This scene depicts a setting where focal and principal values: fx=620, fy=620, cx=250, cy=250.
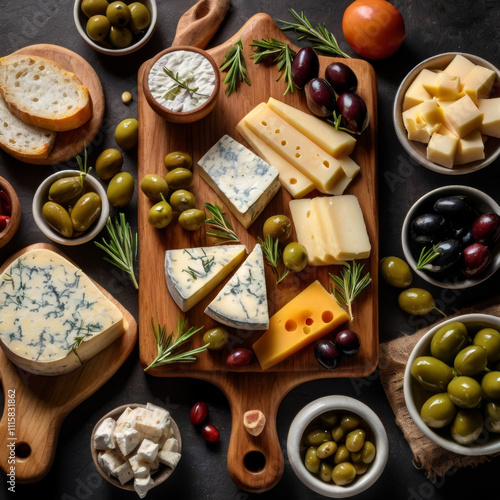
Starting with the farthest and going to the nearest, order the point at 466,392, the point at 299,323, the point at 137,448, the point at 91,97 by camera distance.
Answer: the point at 91,97 → the point at 299,323 → the point at 137,448 → the point at 466,392

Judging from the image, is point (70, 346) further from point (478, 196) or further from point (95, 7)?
point (478, 196)

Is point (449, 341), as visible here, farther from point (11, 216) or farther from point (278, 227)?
point (11, 216)

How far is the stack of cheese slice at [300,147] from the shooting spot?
2.35 meters

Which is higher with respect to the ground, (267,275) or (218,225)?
(218,225)

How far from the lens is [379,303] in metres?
2.46

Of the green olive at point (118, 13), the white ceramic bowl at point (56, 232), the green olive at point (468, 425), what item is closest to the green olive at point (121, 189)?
the white ceramic bowl at point (56, 232)

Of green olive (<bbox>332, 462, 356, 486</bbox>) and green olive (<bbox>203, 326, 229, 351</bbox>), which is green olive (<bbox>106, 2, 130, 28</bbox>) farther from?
green olive (<bbox>332, 462, 356, 486</bbox>)

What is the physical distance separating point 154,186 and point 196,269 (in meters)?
0.34

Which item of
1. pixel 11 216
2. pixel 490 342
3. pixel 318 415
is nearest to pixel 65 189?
pixel 11 216

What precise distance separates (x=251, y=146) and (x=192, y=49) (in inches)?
16.6

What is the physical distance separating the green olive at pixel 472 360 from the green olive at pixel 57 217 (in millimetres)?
1480

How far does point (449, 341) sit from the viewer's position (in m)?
2.13

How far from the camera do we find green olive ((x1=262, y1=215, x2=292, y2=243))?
226 cm

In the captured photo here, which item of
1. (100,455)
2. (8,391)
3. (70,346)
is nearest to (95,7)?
(70,346)
